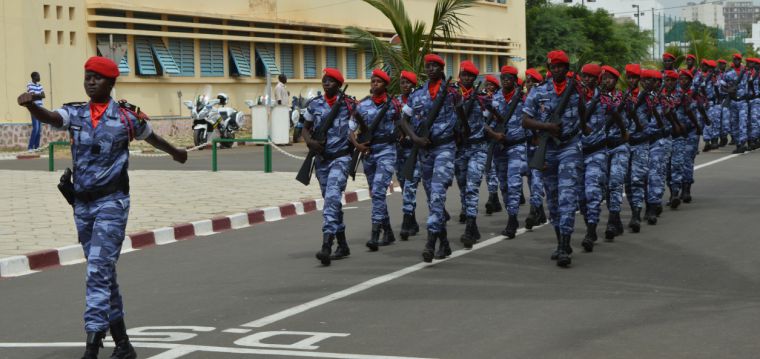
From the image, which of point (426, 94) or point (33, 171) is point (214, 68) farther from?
point (426, 94)

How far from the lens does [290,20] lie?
40906mm

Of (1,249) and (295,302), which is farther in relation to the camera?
(1,249)

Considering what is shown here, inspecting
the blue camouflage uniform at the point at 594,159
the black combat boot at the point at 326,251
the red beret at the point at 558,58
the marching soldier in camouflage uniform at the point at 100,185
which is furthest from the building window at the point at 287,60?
the marching soldier in camouflage uniform at the point at 100,185

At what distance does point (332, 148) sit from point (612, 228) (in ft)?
9.86

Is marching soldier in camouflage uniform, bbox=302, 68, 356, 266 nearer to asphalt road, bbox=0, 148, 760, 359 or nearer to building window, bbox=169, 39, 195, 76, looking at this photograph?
asphalt road, bbox=0, 148, 760, 359

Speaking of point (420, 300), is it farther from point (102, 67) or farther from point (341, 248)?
point (102, 67)

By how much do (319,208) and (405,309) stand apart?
8715mm

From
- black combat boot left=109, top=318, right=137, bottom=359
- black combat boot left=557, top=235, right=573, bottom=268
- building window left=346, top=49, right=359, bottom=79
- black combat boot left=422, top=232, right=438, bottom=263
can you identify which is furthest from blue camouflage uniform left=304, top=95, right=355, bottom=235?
building window left=346, top=49, right=359, bottom=79

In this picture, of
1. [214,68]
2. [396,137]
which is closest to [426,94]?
[396,137]

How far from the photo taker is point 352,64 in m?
45.9

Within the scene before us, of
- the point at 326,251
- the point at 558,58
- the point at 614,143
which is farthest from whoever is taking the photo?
the point at 614,143

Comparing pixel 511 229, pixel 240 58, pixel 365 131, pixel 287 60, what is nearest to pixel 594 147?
pixel 511 229

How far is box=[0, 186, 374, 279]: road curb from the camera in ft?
39.4

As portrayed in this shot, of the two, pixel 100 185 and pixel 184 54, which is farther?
pixel 184 54
